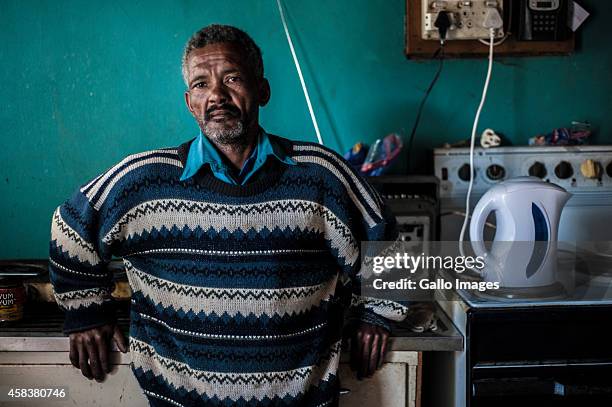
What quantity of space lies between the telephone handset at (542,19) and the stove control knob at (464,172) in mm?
411

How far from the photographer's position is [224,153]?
4.05ft

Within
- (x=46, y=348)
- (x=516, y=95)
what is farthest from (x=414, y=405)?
(x=516, y=95)

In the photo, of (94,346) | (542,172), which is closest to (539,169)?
(542,172)

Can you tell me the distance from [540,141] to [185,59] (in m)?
1.11

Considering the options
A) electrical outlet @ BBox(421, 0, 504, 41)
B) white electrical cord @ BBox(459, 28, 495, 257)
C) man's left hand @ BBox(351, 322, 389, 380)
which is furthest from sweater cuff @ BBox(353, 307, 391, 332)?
electrical outlet @ BBox(421, 0, 504, 41)

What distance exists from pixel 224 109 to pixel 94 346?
579 mm

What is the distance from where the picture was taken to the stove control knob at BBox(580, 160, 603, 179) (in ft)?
5.65

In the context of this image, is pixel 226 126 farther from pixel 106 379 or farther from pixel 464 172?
pixel 464 172

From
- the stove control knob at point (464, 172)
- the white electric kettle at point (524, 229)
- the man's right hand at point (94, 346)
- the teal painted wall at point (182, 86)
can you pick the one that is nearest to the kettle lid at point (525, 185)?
the white electric kettle at point (524, 229)

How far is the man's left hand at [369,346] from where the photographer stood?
4.08 feet

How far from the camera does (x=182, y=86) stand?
5.82 ft

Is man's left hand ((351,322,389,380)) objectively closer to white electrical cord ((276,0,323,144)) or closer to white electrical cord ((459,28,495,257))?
white electrical cord ((459,28,495,257))

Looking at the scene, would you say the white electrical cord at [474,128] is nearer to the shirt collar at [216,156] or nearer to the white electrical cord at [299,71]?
the white electrical cord at [299,71]

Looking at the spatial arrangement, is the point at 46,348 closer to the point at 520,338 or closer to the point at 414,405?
the point at 414,405
